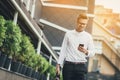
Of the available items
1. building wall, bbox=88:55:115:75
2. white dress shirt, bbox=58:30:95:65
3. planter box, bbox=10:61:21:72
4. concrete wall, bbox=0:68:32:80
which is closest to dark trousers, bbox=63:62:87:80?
white dress shirt, bbox=58:30:95:65

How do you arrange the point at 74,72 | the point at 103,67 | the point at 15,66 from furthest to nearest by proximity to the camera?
the point at 103,67, the point at 15,66, the point at 74,72

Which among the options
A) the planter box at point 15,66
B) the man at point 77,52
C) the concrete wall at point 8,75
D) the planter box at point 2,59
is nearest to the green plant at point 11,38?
the planter box at point 2,59

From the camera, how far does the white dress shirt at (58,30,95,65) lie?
500 centimetres

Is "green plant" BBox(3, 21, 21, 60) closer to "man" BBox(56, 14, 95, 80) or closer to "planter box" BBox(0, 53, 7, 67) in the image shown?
"planter box" BBox(0, 53, 7, 67)

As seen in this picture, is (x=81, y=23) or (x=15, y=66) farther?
(x=15, y=66)

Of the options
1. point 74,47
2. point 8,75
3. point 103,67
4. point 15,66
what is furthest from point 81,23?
point 103,67

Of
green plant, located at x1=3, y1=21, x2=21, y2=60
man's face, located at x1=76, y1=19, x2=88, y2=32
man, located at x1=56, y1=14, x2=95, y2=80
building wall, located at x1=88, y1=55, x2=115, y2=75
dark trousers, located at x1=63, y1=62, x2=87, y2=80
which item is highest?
building wall, located at x1=88, y1=55, x2=115, y2=75

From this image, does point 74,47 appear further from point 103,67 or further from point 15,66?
point 103,67

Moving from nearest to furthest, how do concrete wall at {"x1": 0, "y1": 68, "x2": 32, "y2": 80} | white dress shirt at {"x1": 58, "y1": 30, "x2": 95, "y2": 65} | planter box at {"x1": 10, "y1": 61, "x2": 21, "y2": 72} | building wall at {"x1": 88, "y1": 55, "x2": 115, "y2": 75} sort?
white dress shirt at {"x1": 58, "y1": 30, "x2": 95, "y2": 65}, concrete wall at {"x1": 0, "y1": 68, "x2": 32, "y2": 80}, planter box at {"x1": 10, "y1": 61, "x2": 21, "y2": 72}, building wall at {"x1": 88, "y1": 55, "x2": 115, "y2": 75}

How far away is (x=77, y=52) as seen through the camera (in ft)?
16.5

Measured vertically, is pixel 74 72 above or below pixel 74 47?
below

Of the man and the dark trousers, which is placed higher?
the man

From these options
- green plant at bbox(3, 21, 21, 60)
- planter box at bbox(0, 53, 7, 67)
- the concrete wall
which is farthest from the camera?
green plant at bbox(3, 21, 21, 60)

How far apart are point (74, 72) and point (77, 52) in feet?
1.04
